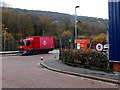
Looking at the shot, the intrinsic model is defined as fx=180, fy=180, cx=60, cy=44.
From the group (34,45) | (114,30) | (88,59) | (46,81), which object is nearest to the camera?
(46,81)

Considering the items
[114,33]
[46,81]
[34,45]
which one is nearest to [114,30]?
[114,33]

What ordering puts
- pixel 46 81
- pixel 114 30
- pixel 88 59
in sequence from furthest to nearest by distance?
pixel 88 59
pixel 114 30
pixel 46 81

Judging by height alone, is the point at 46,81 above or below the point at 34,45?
below

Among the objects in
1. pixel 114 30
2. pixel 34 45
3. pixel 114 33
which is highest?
pixel 114 30

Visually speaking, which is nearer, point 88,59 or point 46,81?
point 46,81

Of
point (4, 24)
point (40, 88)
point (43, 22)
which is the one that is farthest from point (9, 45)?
point (40, 88)

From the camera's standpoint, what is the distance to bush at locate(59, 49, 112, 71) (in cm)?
1113

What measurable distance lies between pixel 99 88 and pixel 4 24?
5724 cm

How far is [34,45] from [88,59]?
22123mm

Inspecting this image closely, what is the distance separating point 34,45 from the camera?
33188 mm

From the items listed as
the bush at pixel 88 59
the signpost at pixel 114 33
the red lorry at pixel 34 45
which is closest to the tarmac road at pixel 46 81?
the bush at pixel 88 59

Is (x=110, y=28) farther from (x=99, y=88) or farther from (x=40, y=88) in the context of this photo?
(x=40, y=88)

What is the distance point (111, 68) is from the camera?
1079 cm

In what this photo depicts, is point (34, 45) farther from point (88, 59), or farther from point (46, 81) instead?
point (46, 81)
